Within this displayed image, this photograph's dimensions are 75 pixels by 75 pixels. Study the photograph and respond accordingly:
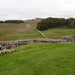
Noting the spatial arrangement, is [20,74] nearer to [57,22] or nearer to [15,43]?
[15,43]

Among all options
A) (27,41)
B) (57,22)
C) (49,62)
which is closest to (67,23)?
(57,22)

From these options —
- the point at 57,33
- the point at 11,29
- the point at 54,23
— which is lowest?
the point at 57,33

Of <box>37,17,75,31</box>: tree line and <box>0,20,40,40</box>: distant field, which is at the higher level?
<box>37,17,75,31</box>: tree line

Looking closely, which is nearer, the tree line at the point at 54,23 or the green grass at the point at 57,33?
the green grass at the point at 57,33

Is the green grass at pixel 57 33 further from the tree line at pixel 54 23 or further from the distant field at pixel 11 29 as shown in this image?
the distant field at pixel 11 29

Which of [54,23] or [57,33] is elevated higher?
[54,23]

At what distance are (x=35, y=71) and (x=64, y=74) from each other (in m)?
1.83

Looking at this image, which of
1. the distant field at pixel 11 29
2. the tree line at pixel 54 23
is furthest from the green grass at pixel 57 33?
the distant field at pixel 11 29

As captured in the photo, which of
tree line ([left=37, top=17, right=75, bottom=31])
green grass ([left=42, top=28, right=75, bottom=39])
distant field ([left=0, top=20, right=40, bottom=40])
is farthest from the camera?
tree line ([left=37, top=17, right=75, bottom=31])

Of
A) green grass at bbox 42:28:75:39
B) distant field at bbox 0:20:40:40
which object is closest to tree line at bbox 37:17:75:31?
green grass at bbox 42:28:75:39

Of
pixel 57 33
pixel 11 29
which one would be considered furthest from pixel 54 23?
pixel 11 29

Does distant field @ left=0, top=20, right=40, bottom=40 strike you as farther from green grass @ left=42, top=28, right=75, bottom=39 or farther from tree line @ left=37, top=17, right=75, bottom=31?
green grass @ left=42, top=28, right=75, bottom=39

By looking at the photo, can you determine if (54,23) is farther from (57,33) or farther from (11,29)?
(11,29)

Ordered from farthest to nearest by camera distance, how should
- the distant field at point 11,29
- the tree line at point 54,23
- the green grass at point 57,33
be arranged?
the tree line at point 54,23 < the distant field at point 11,29 < the green grass at point 57,33
